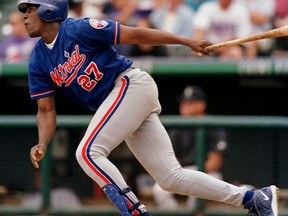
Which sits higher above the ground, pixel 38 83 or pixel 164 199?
pixel 38 83

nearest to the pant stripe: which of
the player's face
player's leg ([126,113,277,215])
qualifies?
player's leg ([126,113,277,215])

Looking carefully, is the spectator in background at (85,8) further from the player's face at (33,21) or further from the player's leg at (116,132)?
the player's leg at (116,132)

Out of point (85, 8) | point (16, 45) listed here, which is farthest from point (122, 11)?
point (16, 45)

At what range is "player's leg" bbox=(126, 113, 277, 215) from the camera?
5496 millimetres

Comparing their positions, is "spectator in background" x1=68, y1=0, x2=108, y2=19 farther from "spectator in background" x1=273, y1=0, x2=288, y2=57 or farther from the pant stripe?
the pant stripe

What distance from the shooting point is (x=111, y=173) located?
5301mm

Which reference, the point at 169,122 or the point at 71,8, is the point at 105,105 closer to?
the point at 169,122

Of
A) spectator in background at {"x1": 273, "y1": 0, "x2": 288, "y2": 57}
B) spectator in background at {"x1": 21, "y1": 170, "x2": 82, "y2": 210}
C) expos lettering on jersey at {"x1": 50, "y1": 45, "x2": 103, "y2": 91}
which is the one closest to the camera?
expos lettering on jersey at {"x1": 50, "y1": 45, "x2": 103, "y2": 91}

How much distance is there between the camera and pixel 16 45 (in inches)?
371

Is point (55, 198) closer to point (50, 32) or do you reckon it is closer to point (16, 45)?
point (16, 45)

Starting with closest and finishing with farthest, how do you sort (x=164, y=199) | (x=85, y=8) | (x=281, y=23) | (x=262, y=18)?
(x=164, y=199) → (x=281, y=23) → (x=262, y=18) → (x=85, y=8)

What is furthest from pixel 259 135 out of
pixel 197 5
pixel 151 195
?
pixel 197 5

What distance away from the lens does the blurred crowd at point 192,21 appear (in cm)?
900

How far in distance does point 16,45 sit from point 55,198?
7.58ft
